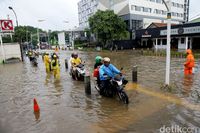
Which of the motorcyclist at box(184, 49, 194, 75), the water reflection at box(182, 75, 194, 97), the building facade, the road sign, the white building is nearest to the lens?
the water reflection at box(182, 75, 194, 97)

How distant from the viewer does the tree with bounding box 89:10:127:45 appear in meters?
36.4

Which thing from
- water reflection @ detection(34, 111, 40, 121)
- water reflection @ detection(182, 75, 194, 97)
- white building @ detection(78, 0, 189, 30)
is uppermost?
white building @ detection(78, 0, 189, 30)

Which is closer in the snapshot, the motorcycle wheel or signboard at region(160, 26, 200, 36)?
the motorcycle wheel

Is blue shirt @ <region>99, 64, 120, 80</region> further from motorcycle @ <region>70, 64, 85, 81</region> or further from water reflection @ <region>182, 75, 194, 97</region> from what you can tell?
motorcycle @ <region>70, 64, 85, 81</region>

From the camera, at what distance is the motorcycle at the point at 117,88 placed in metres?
6.28

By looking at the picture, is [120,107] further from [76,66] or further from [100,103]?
[76,66]

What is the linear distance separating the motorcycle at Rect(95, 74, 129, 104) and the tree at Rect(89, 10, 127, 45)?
29.9 metres

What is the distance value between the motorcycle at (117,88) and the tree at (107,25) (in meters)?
29.9

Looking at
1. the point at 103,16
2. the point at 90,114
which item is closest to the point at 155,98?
the point at 90,114

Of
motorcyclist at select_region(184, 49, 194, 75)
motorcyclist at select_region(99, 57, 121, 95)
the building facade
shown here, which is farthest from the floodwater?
the building facade

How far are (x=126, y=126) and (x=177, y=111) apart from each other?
1.83 metres

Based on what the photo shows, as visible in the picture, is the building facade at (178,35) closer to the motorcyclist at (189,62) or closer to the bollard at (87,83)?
the motorcyclist at (189,62)

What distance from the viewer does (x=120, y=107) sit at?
20.3ft

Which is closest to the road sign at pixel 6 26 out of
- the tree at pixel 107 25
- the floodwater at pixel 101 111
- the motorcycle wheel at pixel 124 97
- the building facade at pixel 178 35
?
the floodwater at pixel 101 111
